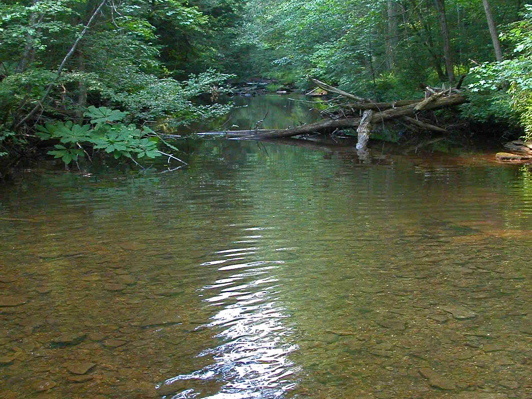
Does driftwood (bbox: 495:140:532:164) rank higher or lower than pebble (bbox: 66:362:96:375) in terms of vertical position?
higher

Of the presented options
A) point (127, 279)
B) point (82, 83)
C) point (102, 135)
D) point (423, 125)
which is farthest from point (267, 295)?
point (423, 125)

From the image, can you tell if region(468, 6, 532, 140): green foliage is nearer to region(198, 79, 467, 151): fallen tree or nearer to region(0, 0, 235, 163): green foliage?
region(198, 79, 467, 151): fallen tree

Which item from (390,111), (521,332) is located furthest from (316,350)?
(390,111)

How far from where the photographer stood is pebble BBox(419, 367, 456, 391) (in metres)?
3.18

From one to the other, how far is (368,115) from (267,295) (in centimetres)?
1304

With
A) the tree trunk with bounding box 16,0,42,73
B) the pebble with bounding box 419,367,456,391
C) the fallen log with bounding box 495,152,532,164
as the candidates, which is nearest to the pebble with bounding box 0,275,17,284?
the pebble with bounding box 419,367,456,391

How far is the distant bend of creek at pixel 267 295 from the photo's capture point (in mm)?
3318

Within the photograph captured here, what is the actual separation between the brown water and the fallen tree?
8.07m

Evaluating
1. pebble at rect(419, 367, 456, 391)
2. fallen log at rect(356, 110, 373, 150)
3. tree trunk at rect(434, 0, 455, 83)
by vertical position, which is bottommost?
pebble at rect(419, 367, 456, 391)

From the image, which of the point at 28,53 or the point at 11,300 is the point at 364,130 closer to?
the point at 28,53

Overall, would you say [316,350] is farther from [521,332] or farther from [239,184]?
[239,184]

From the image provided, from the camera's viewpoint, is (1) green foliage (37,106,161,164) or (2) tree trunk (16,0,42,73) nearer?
(2) tree trunk (16,0,42,73)

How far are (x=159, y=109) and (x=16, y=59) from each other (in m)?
3.31

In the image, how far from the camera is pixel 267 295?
4.66 meters
